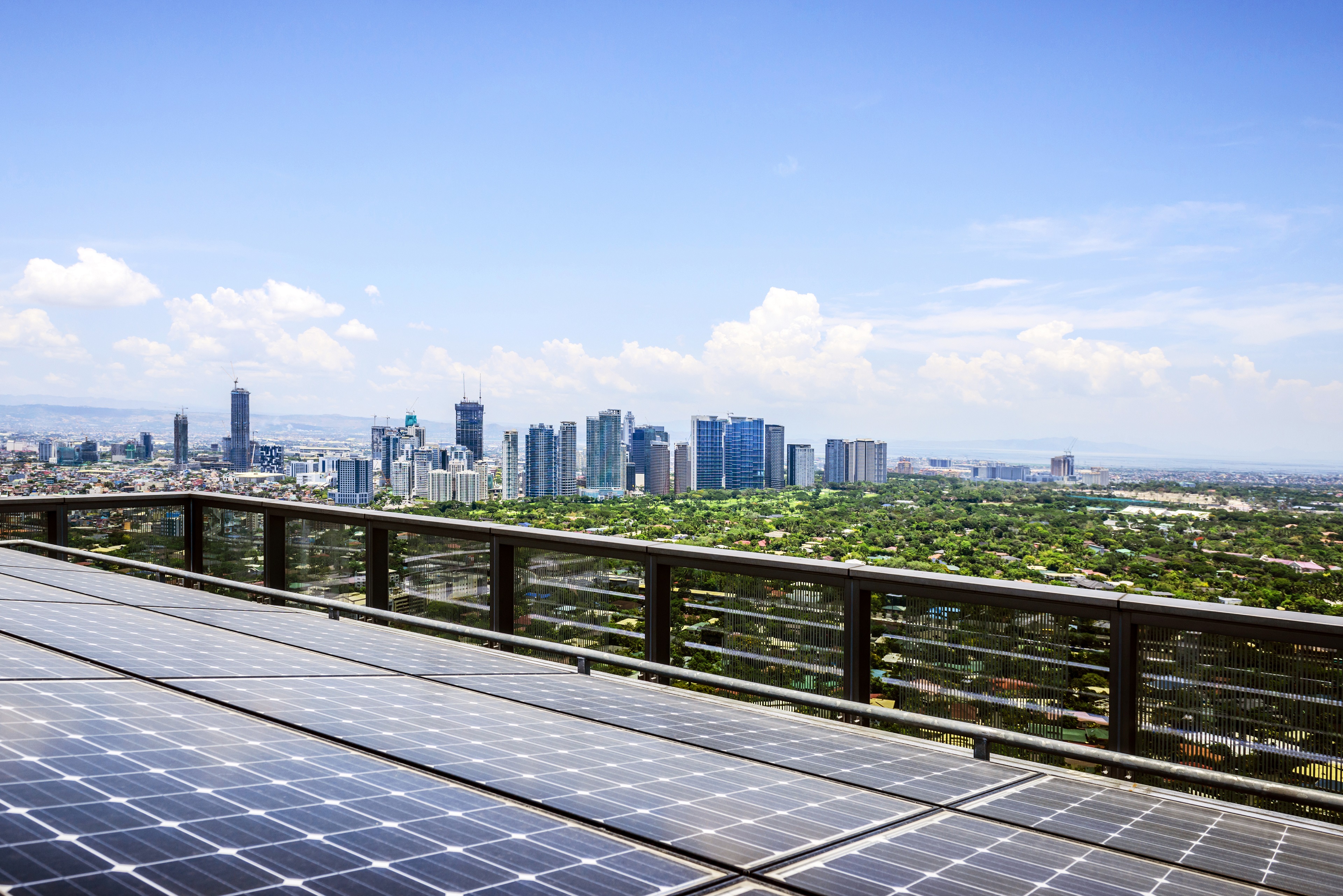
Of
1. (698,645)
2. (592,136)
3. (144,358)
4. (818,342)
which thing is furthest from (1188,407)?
(144,358)

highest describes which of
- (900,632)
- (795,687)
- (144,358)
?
(144,358)

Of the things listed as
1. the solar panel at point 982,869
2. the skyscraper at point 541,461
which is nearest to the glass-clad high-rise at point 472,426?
the skyscraper at point 541,461

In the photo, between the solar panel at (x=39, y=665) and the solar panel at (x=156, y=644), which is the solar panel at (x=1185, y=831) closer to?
the solar panel at (x=156, y=644)

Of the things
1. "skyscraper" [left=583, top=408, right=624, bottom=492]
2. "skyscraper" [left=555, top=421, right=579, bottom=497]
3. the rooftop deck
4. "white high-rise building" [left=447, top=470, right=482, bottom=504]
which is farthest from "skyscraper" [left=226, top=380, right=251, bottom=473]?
the rooftop deck

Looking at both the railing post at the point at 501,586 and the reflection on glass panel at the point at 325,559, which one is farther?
the reflection on glass panel at the point at 325,559

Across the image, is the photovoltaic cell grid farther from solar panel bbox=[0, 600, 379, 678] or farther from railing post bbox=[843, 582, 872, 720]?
railing post bbox=[843, 582, 872, 720]

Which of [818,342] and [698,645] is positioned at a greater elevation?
[818,342]

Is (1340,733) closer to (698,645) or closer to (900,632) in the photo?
(900,632)
